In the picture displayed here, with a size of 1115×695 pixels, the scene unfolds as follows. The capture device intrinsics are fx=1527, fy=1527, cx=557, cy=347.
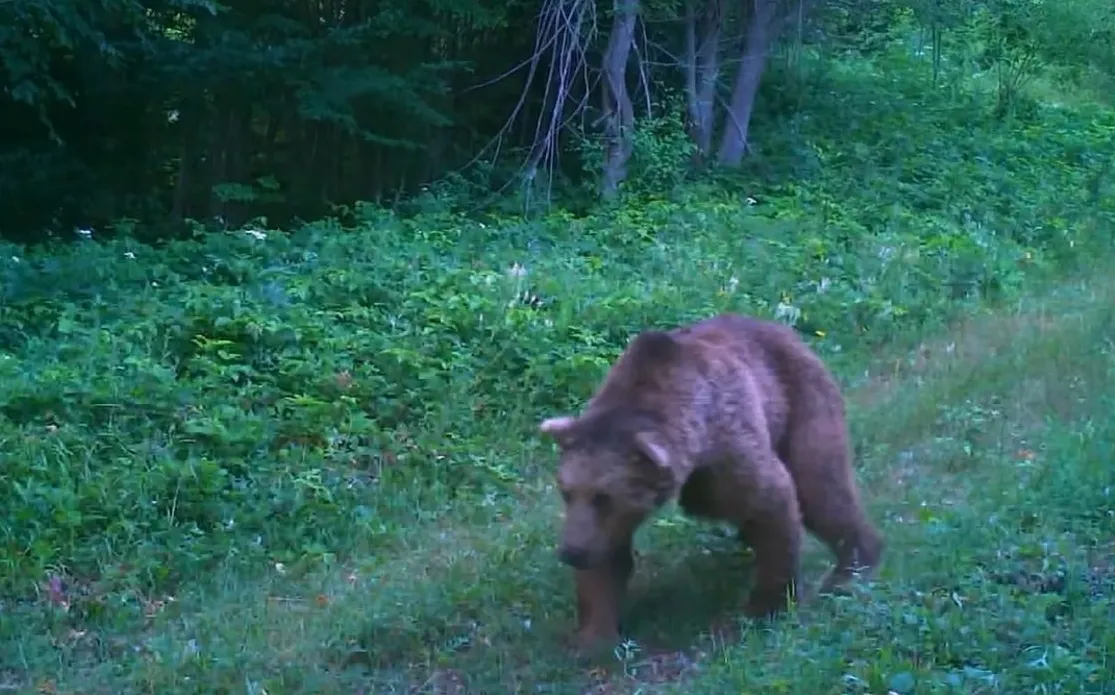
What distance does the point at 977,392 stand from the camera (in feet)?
33.7

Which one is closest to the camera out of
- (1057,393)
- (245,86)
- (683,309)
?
(1057,393)

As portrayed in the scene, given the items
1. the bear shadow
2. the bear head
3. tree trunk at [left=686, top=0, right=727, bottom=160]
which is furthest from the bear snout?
tree trunk at [left=686, top=0, right=727, bottom=160]

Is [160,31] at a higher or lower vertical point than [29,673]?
higher

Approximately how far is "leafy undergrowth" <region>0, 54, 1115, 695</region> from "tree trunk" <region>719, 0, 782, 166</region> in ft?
11.7

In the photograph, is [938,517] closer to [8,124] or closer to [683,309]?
→ [683,309]

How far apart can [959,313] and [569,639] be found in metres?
7.22

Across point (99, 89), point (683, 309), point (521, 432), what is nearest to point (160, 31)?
point (99, 89)

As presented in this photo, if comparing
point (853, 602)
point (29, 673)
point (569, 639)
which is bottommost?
point (29, 673)

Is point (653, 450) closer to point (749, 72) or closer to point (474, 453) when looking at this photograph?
point (474, 453)

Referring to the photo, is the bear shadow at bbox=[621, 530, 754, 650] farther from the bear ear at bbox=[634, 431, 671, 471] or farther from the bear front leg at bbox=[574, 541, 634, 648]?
the bear ear at bbox=[634, 431, 671, 471]

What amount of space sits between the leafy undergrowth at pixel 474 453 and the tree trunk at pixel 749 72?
11.7ft

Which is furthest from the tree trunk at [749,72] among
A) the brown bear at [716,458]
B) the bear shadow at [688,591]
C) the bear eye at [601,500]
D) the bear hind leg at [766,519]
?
the bear eye at [601,500]

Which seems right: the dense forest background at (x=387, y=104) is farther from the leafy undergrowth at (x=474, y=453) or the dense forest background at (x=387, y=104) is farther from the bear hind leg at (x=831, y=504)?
the bear hind leg at (x=831, y=504)

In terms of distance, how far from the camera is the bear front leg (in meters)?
6.63
